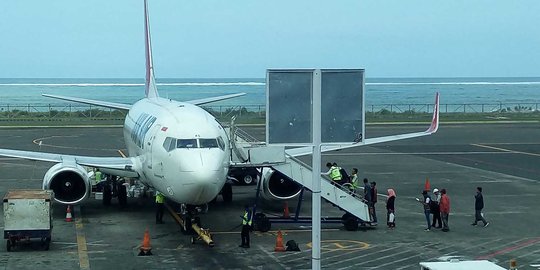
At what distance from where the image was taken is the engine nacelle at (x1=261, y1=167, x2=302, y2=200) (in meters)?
35.9

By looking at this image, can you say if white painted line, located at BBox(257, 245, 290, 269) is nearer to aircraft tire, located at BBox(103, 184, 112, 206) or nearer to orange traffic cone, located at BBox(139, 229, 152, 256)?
orange traffic cone, located at BBox(139, 229, 152, 256)

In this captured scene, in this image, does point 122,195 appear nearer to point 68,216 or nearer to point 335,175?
point 68,216

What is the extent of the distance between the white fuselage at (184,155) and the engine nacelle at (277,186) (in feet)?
15.4

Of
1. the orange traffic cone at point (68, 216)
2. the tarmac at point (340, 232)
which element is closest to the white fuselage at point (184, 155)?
the tarmac at point (340, 232)

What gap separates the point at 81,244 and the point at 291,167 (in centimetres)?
806

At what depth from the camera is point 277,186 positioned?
36.1 meters

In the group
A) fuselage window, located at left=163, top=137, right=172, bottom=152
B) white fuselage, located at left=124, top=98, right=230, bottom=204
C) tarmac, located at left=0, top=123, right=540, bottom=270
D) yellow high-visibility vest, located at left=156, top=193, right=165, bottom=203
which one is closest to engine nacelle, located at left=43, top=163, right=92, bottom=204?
tarmac, located at left=0, top=123, right=540, bottom=270

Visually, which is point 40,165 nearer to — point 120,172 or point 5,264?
point 120,172

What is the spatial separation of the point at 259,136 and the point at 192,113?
45.1 m

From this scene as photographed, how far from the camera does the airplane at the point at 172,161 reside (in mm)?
27781

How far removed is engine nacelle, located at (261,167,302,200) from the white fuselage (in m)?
4.68

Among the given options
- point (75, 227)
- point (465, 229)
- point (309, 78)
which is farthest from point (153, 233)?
point (309, 78)

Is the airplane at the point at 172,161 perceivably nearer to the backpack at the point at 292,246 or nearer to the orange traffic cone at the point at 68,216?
the orange traffic cone at the point at 68,216

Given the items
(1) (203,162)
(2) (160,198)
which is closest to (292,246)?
(1) (203,162)
